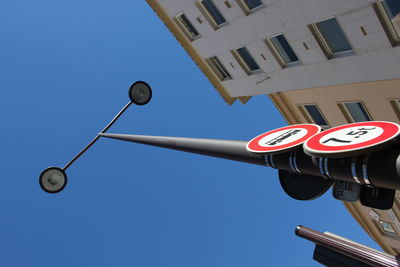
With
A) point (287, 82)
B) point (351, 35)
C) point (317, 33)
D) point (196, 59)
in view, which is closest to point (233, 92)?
point (196, 59)

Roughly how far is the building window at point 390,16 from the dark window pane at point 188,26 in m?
11.0

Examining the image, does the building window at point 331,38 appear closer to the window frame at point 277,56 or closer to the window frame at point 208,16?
the window frame at point 277,56

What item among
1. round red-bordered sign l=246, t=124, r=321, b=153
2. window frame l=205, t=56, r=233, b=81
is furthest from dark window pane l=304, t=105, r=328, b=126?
round red-bordered sign l=246, t=124, r=321, b=153

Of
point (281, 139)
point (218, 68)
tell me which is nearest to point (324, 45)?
point (218, 68)

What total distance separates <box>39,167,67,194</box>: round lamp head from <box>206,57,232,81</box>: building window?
12670 millimetres

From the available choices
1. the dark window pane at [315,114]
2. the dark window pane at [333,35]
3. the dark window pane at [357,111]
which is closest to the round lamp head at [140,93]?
the dark window pane at [333,35]

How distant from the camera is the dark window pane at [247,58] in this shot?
685 inches

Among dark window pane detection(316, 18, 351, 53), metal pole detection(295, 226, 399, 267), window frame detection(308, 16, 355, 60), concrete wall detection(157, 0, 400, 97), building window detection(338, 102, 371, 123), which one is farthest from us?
building window detection(338, 102, 371, 123)

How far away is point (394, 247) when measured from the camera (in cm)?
2392

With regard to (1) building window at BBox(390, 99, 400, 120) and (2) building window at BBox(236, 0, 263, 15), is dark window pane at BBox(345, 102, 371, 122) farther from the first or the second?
(2) building window at BBox(236, 0, 263, 15)

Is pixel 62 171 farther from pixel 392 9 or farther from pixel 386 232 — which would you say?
pixel 386 232

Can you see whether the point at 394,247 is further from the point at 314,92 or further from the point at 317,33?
the point at 317,33

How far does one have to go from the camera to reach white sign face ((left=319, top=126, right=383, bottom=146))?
324 centimetres

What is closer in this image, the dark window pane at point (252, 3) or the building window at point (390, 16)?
the building window at point (390, 16)
